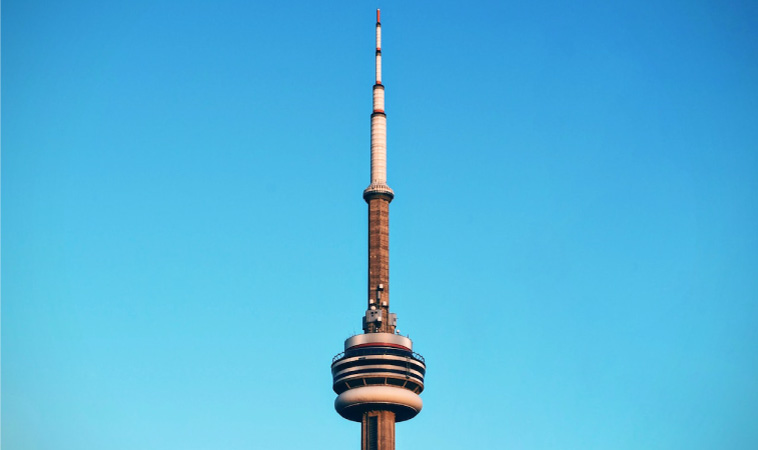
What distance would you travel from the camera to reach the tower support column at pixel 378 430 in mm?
180875

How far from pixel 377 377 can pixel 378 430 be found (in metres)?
7.92

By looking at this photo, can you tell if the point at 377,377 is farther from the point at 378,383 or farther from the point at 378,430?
the point at 378,430

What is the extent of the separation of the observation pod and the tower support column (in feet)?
3.35

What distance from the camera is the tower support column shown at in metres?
181

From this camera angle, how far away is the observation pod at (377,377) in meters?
181

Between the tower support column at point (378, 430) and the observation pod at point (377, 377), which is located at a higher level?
the observation pod at point (377, 377)

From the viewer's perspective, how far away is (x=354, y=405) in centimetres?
18150

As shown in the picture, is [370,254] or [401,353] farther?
[370,254]

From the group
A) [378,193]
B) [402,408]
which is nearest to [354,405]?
[402,408]

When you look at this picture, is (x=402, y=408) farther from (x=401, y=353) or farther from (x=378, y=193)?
(x=378, y=193)

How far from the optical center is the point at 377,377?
596 feet

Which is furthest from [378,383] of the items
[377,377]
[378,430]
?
[378,430]

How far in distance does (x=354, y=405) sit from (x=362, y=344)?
9374 millimetres

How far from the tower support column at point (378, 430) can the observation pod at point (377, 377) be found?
1.02 meters
